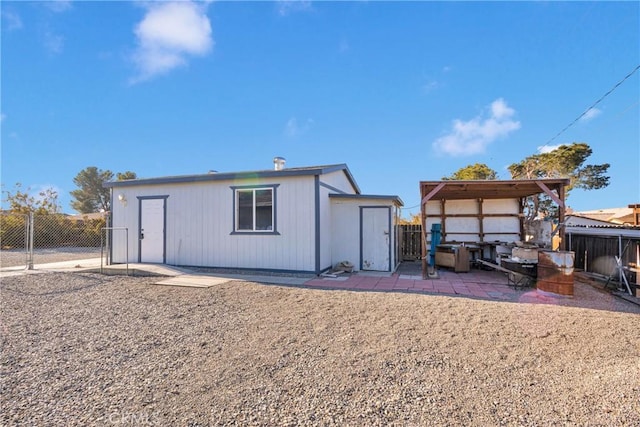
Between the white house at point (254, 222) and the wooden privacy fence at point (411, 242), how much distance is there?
3.49 meters

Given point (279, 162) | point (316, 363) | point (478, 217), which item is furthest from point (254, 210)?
point (478, 217)

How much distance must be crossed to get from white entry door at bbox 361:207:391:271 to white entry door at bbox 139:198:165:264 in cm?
622

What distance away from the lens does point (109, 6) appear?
7.20 metres

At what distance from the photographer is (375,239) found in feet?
28.5

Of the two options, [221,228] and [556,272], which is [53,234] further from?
[556,272]

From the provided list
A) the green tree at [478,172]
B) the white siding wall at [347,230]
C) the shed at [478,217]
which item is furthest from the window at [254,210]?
the green tree at [478,172]

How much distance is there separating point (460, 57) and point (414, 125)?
3417 mm

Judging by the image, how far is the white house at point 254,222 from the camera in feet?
26.1

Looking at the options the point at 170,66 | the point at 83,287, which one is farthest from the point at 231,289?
the point at 170,66

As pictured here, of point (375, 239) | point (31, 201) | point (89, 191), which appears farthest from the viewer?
point (89, 191)

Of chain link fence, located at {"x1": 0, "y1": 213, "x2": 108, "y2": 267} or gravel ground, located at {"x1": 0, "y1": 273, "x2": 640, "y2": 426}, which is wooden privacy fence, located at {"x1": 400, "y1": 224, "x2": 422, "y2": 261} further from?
chain link fence, located at {"x1": 0, "y1": 213, "x2": 108, "y2": 267}

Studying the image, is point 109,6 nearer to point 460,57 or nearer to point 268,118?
point 268,118

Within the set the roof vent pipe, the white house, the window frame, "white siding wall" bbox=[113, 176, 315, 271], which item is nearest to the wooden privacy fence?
the white house

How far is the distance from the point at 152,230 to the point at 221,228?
2.49 meters
